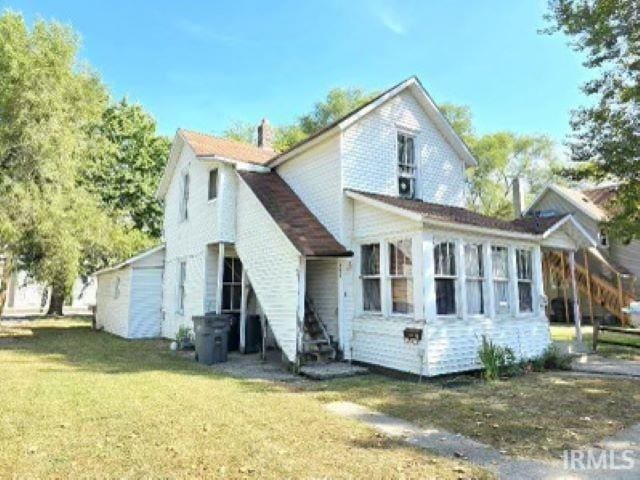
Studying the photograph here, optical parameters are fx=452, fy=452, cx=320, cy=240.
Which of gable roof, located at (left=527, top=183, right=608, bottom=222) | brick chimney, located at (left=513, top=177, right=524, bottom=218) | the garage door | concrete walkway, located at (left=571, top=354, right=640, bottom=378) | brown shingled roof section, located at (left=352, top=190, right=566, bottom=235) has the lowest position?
concrete walkway, located at (left=571, top=354, right=640, bottom=378)

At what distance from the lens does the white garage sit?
1825cm

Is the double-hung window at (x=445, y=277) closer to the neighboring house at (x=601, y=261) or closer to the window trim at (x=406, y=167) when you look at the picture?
the window trim at (x=406, y=167)

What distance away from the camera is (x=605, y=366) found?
37.5 feet

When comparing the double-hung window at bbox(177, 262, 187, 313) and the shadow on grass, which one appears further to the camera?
the double-hung window at bbox(177, 262, 187, 313)

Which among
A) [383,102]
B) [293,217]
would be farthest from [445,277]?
[383,102]

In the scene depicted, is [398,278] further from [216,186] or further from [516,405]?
[216,186]

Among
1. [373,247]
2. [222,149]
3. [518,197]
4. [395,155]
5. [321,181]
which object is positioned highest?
[222,149]

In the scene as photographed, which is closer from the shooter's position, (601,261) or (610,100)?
(610,100)

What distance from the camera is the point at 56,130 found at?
59.5 ft

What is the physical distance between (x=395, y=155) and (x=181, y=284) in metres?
9.59

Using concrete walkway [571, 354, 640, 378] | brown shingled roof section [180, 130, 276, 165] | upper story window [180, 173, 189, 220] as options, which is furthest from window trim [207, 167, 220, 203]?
concrete walkway [571, 354, 640, 378]

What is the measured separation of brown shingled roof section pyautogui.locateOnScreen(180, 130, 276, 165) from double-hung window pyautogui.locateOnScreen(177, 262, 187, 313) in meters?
4.51

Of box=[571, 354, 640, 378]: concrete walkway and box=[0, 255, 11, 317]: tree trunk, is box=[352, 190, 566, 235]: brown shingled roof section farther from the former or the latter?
box=[0, 255, 11, 317]: tree trunk

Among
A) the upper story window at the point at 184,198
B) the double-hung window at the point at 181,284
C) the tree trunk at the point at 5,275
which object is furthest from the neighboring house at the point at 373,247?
the tree trunk at the point at 5,275
